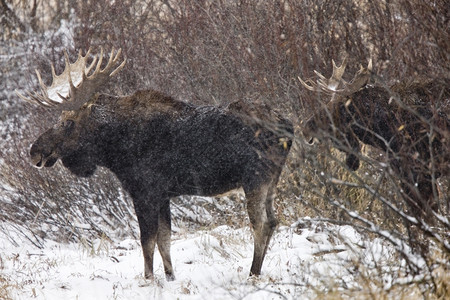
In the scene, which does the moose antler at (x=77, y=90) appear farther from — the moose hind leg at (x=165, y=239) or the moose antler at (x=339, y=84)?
the moose antler at (x=339, y=84)

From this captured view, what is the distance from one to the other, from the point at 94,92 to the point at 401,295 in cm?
346

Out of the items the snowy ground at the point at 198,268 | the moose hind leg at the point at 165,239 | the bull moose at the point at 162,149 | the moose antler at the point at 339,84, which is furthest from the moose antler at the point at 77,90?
the moose antler at the point at 339,84

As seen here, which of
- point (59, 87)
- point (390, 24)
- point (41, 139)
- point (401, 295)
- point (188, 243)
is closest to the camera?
point (401, 295)

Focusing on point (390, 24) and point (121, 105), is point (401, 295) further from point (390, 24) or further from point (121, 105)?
point (390, 24)

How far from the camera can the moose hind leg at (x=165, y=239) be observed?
19.4 feet

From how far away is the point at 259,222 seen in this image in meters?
5.66

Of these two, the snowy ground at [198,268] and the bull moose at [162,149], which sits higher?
the bull moose at [162,149]

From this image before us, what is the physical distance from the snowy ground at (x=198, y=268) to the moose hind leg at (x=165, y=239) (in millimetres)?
94

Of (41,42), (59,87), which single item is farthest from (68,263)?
(41,42)

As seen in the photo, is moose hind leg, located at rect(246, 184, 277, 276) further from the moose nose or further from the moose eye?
the moose nose

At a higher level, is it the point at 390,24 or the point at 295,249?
the point at 390,24

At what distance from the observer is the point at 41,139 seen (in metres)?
6.14

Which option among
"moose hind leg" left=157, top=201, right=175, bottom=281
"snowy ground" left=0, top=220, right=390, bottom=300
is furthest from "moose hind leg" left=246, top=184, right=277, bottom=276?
"moose hind leg" left=157, top=201, right=175, bottom=281

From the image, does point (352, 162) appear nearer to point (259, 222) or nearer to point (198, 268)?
point (259, 222)
